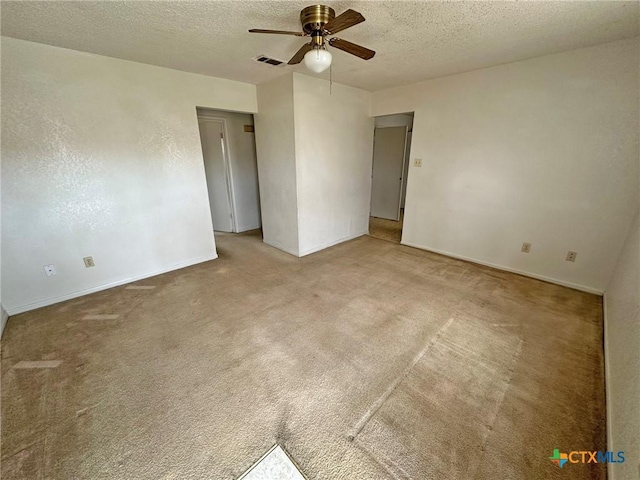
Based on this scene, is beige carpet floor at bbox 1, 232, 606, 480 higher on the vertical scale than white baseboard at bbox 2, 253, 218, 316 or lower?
lower

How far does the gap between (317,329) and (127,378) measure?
1351 mm

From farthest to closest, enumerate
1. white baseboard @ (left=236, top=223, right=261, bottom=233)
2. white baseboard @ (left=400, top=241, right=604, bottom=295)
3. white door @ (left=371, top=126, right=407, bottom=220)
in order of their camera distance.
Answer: white door @ (left=371, top=126, right=407, bottom=220)
white baseboard @ (left=236, top=223, right=261, bottom=233)
white baseboard @ (left=400, top=241, right=604, bottom=295)

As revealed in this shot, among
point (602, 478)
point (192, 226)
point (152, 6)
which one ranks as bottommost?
point (602, 478)

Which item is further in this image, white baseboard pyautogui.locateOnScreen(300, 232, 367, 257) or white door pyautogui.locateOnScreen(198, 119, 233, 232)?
white door pyautogui.locateOnScreen(198, 119, 233, 232)

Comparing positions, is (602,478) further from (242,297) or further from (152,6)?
(152,6)

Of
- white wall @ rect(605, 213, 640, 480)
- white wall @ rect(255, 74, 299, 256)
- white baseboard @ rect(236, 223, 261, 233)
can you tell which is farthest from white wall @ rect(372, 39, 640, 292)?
white baseboard @ rect(236, 223, 261, 233)

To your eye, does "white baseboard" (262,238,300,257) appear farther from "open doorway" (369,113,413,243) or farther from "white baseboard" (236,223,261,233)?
"open doorway" (369,113,413,243)

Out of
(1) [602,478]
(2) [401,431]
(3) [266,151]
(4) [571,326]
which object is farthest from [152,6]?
(4) [571,326]

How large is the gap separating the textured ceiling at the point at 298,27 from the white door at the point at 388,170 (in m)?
2.56

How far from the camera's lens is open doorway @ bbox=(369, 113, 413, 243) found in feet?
16.6

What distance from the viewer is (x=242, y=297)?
2.60 meters

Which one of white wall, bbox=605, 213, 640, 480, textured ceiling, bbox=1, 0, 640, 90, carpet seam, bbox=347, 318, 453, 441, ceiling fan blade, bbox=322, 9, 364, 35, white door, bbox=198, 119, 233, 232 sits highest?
textured ceiling, bbox=1, 0, 640, 90

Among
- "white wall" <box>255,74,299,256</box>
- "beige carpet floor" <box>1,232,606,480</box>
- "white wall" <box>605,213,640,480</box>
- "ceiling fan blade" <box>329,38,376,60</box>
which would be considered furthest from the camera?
"white wall" <box>255,74,299,256</box>

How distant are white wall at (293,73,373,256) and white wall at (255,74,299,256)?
0.12m
